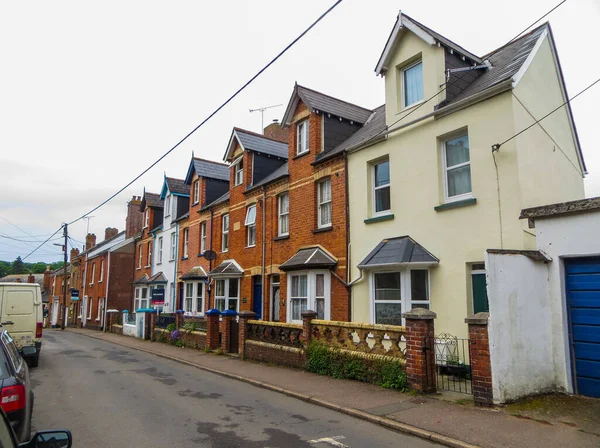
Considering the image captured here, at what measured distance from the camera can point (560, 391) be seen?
8289 millimetres

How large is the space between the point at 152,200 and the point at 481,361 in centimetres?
2910

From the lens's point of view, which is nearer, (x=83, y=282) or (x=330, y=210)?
(x=330, y=210)

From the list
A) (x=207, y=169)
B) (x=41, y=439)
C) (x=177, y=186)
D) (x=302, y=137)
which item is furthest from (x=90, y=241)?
(x=41, y=439)

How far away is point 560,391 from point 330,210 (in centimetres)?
915

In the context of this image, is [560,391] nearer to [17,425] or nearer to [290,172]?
[17,425]

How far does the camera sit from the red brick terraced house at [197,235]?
24.3m

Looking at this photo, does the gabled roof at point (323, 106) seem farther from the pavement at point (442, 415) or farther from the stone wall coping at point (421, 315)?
the pavement at point (442, 415)

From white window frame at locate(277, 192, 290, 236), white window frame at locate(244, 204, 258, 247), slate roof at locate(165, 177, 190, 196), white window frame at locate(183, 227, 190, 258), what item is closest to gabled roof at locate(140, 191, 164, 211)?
slate roof at locate(165, 177, 190, 196)

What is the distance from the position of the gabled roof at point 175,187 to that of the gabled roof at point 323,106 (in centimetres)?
1317

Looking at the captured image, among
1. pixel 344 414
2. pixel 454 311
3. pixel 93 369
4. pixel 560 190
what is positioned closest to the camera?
pixel 344 414

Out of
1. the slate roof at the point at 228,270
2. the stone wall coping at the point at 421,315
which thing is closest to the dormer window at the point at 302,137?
the slate roof at the point at 228,270

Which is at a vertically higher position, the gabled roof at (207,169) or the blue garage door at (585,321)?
the gabled roof at (207,169)

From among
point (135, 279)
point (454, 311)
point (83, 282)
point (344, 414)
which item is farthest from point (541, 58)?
point (83, 282)

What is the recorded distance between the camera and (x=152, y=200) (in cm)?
3303
